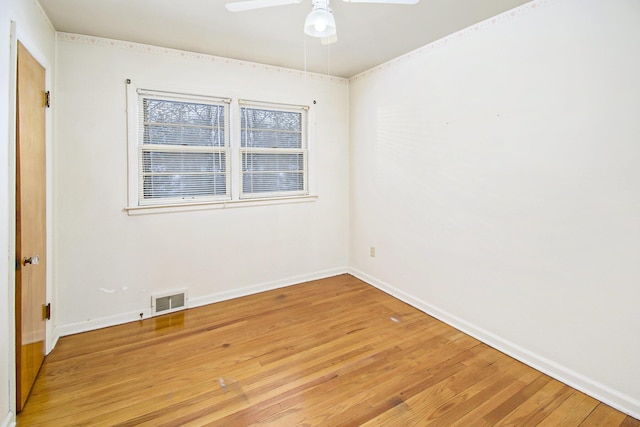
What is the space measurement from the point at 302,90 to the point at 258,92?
0.54m

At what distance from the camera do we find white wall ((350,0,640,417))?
187 centimetres

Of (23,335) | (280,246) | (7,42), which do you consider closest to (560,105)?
(280,246)

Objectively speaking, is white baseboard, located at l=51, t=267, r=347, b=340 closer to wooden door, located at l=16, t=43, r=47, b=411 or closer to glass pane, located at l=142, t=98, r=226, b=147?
wooden door, located at l=16, t=43, r=47, b=411

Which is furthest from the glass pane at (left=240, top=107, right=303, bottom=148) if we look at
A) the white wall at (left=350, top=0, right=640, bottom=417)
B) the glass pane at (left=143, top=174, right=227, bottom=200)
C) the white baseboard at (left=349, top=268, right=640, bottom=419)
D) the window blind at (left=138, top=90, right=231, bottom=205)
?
the white baseboard at (left=349, top=268, right=640, bottom=419)

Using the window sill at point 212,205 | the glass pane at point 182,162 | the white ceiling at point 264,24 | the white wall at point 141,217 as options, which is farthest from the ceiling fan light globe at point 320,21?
the window sill at point 212,205

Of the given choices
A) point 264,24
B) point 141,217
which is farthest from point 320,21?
point 141,217

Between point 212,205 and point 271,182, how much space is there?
724 millimetres

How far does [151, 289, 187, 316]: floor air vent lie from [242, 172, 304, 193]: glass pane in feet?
4.02

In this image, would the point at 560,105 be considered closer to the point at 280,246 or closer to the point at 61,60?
the point at 280,246

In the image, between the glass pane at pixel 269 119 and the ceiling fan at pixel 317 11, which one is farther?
the glass pane at pixel 269 119

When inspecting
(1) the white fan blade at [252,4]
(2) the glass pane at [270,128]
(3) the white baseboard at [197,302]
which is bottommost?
(3) the white baseboard at [197,302]

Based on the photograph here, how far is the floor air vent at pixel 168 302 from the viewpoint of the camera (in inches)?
121

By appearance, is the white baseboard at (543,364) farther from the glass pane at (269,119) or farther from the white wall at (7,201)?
the white wall at (7,201)

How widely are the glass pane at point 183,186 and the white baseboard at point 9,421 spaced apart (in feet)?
5.88
